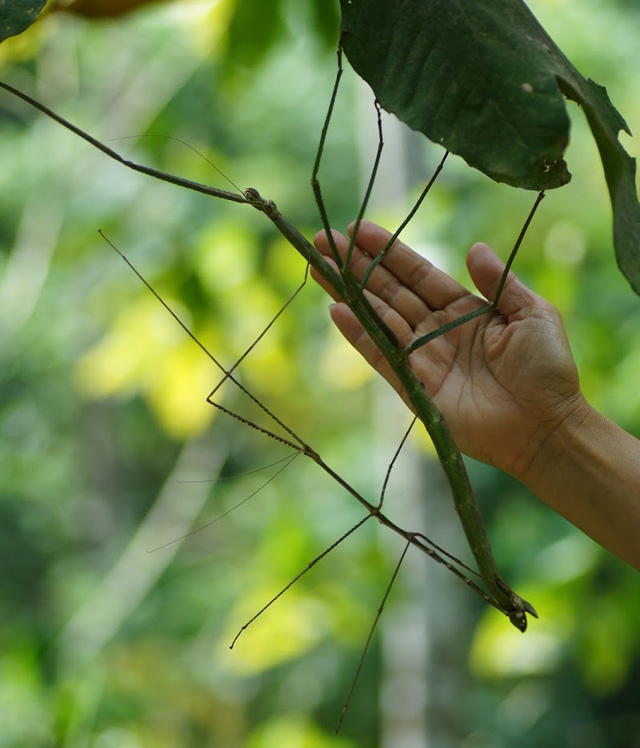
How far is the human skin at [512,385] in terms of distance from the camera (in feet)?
2.27

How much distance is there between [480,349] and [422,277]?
0.28 feet

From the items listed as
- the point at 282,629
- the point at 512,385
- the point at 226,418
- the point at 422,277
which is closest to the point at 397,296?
the point at 422,277

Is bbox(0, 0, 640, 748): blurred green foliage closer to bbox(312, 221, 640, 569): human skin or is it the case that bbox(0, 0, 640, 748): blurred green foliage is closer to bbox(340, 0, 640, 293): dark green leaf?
bbox(312, 221, 640, 569): human skin

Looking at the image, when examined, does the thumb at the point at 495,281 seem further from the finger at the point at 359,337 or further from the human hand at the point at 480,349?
the finger at the point at 359,337

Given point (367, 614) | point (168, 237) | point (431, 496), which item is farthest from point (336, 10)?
point (367, 614)

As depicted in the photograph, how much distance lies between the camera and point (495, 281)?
2.43 ft

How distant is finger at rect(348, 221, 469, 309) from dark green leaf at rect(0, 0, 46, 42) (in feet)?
1.24

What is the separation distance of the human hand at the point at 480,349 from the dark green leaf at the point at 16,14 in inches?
11.6

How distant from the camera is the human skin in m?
0.69

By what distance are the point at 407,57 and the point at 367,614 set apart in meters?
1.61

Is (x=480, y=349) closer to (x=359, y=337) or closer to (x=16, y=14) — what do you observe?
(x=359, y=337)

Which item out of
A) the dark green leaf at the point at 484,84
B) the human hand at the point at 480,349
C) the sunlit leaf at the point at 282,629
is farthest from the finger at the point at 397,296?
the sunlit leaf at the point at 282,629

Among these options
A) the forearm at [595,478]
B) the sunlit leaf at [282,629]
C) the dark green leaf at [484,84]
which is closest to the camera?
the dark green leaf at [484,84]

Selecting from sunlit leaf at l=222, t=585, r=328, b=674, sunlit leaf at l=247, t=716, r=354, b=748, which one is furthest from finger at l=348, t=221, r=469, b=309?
sunlit leaf at l=247, t=716, r=354, b=748
